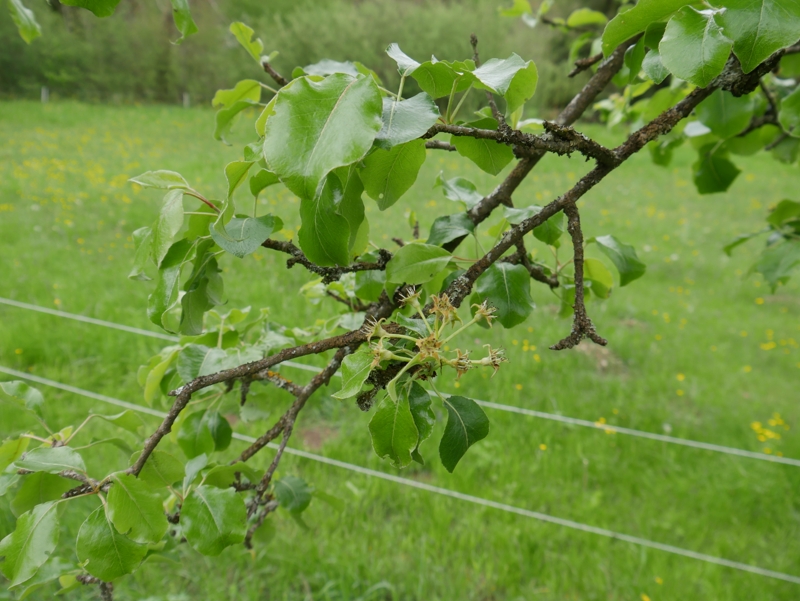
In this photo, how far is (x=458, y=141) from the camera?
1.86 ft

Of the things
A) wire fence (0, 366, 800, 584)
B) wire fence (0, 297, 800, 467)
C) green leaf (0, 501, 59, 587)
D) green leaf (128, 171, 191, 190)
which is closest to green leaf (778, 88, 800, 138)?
green leaf (128, 171, 191, 190)

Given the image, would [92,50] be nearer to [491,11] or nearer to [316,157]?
[491,11]

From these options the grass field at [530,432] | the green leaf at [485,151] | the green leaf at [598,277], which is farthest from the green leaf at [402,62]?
the grass field at [530,432]

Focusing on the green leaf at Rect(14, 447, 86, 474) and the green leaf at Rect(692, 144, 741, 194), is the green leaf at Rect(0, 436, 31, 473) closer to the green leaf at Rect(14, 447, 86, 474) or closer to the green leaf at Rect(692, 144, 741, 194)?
the green leaf at Rect(14, 447, 86, 474)

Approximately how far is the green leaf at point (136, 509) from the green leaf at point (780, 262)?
1.10 m

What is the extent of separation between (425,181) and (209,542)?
15.5ft

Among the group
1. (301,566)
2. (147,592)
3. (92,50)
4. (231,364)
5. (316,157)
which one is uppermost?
(92,50)

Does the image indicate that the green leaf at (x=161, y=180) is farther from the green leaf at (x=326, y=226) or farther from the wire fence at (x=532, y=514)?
the wire fence at (x=532, y=514)

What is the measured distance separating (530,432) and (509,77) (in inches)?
80.9

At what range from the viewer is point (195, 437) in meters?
0.81

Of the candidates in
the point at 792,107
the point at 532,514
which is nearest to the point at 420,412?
the point at 792,107

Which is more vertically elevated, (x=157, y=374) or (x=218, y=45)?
(x=218, y=45)

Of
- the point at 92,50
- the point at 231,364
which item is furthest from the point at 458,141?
the point at 92,50

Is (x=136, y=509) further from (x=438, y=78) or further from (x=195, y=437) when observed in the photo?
(x=438, y=78)
